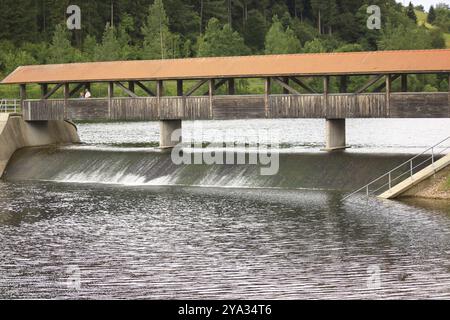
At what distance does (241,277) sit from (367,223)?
974cm

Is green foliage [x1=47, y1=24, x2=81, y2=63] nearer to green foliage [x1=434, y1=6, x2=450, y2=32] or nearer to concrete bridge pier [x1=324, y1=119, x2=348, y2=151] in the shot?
concrete bridge pier [x1=324, y1=119, x2=348, y2=151]

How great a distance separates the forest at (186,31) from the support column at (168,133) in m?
48.7

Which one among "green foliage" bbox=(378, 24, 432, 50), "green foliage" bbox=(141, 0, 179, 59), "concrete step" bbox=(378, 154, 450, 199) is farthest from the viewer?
"green foliage" bbox=(378, 24, 432, 50)

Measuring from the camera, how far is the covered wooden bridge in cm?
4744

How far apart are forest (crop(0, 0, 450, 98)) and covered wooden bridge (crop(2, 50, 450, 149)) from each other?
147 feet

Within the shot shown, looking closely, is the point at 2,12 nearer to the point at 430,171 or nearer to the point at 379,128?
the point at 379,128

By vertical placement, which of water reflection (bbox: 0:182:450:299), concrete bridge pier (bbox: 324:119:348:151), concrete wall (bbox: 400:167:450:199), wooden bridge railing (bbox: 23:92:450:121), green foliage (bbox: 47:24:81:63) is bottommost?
water reflection (bbox: 0:182:450:299)

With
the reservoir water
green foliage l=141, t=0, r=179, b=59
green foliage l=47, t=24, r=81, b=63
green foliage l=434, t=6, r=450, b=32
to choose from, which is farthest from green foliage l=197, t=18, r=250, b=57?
green foliage l=434, t=6, r=450, b=32

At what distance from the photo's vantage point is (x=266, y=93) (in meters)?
52.0

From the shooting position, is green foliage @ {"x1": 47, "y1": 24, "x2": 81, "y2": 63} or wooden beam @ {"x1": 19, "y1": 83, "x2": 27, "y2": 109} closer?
wooden beam @ {"x1": 19, "y1": 83, "x2": 27, "y2": 109}

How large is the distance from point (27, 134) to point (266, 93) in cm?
1796

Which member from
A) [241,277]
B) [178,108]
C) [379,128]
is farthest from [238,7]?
[241,277]

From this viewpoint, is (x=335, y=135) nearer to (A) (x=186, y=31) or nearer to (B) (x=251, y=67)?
(B) (x=251, y=67)
